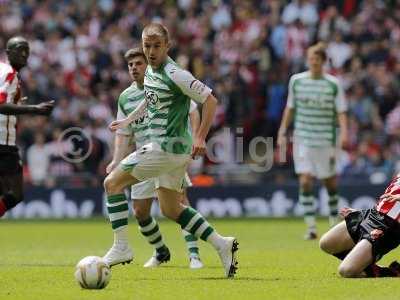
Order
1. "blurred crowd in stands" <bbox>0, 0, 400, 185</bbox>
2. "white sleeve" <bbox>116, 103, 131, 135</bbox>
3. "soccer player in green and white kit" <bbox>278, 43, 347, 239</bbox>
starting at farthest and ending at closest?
"blurred crowd in stands" <bbox>0, 0, 400, 185</bbox>
"soccer player in green and white kit" <bbox>278, 43, 347, 239</bbox>
"white sleeve" <bbox>116, 103, 131, 135</bbox>

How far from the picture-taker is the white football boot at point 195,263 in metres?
11.5

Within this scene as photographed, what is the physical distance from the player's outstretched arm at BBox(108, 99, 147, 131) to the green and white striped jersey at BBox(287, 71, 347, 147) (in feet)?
20.4

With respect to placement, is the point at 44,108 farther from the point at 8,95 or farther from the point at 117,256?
the point at 117,256

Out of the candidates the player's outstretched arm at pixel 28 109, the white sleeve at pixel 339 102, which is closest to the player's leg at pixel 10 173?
the player's outstretched arm at pixel 28 109

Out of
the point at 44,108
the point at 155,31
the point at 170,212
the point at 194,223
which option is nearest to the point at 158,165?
the point at 170,212

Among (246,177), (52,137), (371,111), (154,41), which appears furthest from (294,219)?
(154,41)

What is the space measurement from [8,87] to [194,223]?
3032 mm

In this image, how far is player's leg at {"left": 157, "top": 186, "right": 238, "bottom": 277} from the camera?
10156mm

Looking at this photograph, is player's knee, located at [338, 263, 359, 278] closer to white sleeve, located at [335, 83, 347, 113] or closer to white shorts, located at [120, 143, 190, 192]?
white shorts, located at [120, 143, 190, 192]

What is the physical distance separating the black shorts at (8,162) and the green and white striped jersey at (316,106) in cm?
546

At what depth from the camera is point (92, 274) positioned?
30.4 ft

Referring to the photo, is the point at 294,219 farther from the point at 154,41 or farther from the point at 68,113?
the point at 154,41

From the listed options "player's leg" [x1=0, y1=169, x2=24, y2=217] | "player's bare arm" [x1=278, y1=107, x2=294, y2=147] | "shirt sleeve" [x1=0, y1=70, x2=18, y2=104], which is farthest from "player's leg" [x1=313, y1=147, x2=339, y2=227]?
"shirt sleeve" [x1=0, y1=70, x2=18, y2=104]

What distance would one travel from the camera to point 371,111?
2233 centimetres
